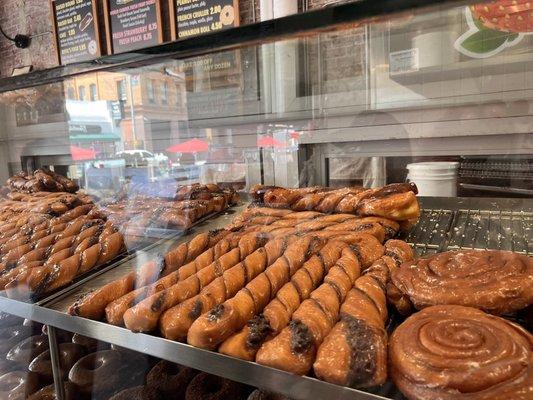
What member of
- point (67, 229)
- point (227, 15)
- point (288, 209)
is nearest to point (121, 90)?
point (67, 229)

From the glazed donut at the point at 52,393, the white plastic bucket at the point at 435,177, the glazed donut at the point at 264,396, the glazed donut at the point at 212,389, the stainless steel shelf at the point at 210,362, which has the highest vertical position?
the white plastic bucket at the point at 435,177

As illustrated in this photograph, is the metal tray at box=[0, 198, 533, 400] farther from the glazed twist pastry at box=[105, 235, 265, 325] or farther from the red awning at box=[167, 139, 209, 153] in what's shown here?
the red awning at box=[167, 139, 209, 153]

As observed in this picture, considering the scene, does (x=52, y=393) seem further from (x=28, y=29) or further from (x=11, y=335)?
(x=28, y=29)

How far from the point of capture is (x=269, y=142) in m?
3.67

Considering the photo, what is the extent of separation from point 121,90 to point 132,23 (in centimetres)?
325

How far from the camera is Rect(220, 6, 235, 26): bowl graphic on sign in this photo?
12.6ft

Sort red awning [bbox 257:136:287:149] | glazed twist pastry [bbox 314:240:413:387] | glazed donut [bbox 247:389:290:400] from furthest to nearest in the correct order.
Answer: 1. red awning [bbox 257:136:287:149]
2. glazed donut [bbox 247:389:290:400]
3. glazed twist pastry [bbox 314:240:413:387]

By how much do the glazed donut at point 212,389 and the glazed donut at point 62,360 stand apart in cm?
66

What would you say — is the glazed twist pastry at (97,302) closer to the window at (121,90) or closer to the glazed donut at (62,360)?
the glazed donut at (62,360)

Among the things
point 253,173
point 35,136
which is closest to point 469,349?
point 253,173

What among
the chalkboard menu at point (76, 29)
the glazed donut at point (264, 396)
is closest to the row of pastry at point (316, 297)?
the glazed donut at point (264, 396)

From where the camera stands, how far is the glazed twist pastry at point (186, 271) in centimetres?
121

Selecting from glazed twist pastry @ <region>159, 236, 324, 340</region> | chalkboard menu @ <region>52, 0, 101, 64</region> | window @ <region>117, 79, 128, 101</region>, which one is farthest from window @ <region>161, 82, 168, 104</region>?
chalkboard menu @ <region>52, 0, 101, 64</region>

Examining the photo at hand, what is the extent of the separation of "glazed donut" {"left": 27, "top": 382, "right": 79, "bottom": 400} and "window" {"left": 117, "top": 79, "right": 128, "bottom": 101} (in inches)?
49.8
